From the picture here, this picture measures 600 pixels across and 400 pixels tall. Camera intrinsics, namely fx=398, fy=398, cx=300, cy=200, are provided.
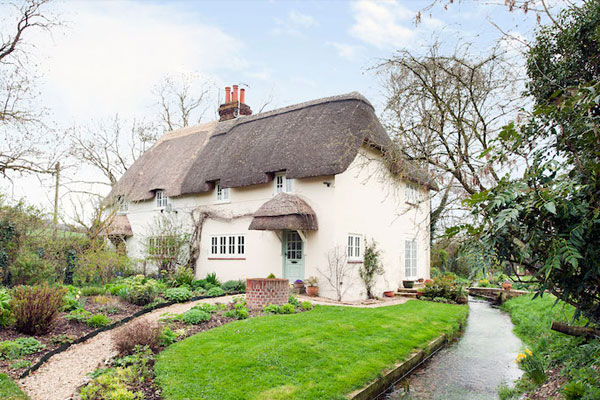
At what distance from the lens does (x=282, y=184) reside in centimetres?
1410

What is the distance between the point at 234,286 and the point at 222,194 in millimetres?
3898

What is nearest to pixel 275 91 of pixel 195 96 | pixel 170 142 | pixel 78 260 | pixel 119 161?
Result: pixel 195 96

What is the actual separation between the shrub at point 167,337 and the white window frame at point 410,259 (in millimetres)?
11873

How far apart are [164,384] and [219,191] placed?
11462mm

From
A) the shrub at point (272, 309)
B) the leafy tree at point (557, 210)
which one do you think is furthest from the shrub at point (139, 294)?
the leafy tree at point (557, 210)

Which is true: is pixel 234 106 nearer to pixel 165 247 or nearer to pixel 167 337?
pixel 165 247

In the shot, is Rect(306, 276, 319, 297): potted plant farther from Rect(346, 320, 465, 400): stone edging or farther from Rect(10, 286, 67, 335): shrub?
Rect(10, 286, 67, 335): shrub

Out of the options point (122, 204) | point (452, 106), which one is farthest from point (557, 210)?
point (122, 204)

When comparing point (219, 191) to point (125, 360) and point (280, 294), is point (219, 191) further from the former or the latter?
point (125, 360)

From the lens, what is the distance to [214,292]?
40.2ft

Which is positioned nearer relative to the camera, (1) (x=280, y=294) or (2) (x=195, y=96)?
(1) (x=280, y=294)

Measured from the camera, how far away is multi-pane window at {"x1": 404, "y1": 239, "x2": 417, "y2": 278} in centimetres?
1708

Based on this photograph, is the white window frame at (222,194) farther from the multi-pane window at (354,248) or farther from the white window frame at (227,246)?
the multi-pane window at (354,248)

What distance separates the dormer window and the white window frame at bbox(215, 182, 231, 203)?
248 centimetres
